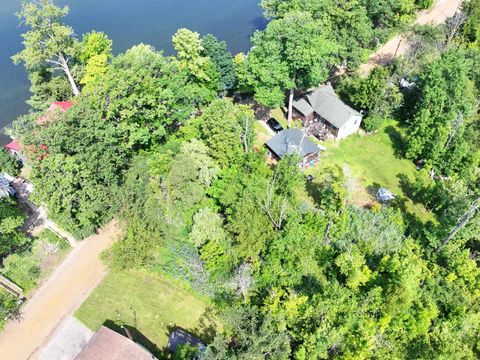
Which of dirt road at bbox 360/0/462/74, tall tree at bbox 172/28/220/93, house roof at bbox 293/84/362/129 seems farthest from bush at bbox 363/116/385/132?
tall tree at bbox 172/28/220/93

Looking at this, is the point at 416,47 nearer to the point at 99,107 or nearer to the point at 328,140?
the point at 328,140

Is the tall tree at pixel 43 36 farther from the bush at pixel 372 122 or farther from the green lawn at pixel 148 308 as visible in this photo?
the bush at pixel 372 122

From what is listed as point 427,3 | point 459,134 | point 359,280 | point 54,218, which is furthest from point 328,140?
point 427,3

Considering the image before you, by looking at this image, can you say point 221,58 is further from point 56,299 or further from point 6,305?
point 6,305

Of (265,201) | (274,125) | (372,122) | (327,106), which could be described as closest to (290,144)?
(274,125)

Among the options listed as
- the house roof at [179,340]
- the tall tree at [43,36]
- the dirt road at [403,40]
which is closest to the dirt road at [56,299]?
the house roof at [179,340]
